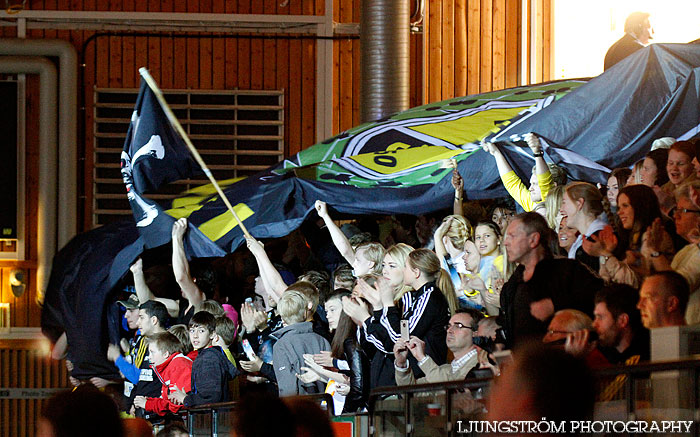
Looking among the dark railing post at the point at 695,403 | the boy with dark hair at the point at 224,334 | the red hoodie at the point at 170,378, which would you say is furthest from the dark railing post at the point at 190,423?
the dark railing post at the point at 695,403

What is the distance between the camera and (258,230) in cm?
795

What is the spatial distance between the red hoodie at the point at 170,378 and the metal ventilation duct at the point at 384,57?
5.73m

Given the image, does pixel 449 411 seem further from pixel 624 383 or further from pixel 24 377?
pixel 24 377

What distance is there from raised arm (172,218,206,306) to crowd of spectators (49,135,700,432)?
1 cm

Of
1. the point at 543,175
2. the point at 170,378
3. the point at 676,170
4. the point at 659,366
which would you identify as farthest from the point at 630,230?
the point at 170,378

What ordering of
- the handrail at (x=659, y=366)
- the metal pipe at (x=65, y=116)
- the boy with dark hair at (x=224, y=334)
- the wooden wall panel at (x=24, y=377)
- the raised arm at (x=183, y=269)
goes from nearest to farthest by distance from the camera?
1. the handrail at (x=659, y=366)
2. the boy with dark hair at (x=224, y=334)
3. the raised arm at (x=183, y=269)
4. the wooden wall panel at (x=24, y=377)
5. the metal pipe at (x=65, y=116)

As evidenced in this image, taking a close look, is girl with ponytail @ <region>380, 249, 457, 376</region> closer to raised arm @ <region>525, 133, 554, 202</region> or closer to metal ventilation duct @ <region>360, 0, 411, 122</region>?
raised arm @ <region>525, 133, 554, 202</region>

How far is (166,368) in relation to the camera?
272 inches

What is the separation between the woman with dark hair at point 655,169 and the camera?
502 centimetres

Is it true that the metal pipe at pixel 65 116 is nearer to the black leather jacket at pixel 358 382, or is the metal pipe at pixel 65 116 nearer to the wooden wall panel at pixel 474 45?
the wooden wall panel at pixel 474 45

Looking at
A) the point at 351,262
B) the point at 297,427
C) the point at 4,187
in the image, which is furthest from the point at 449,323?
the point at 4,187

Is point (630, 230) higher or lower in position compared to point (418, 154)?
lower

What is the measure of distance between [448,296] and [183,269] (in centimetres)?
322

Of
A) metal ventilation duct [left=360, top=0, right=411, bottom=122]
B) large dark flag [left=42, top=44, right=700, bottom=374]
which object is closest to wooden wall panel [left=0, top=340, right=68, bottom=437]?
large dark flag [left=42, top=44, right=700, bottom=374]
